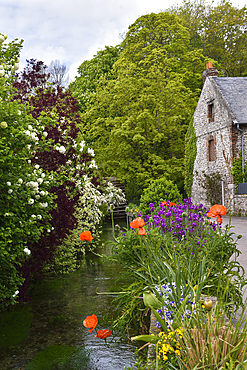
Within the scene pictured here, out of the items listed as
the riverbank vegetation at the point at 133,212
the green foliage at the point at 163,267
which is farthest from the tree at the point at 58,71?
the green foliage at the point at 163,267

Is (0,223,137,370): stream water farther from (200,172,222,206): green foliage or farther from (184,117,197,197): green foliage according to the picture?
(184,117,197,197): green foliage

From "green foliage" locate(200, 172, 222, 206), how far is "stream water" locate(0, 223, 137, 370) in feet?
43.8

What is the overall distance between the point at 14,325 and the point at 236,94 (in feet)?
56.5

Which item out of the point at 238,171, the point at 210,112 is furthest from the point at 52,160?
the point at 210,112

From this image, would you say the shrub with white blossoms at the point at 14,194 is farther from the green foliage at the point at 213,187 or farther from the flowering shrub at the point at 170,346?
the green foliage at the point at 213,187

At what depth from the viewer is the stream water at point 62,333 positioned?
3.33 meters

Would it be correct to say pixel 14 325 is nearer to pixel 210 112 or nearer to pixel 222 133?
pixel 222 133

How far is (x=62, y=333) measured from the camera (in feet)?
13.1

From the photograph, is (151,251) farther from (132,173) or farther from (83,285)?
(132,173)

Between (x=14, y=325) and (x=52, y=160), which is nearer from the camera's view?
(x=14, y=325)

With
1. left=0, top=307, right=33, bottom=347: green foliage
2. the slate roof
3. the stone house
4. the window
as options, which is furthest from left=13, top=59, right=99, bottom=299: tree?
the window

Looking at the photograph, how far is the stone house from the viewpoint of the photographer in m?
16.9

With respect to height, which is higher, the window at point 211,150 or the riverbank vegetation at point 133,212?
the window at point 211,150

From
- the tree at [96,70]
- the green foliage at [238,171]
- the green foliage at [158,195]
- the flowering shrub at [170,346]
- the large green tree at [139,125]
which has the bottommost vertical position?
the flowering shrub at [170,346]
